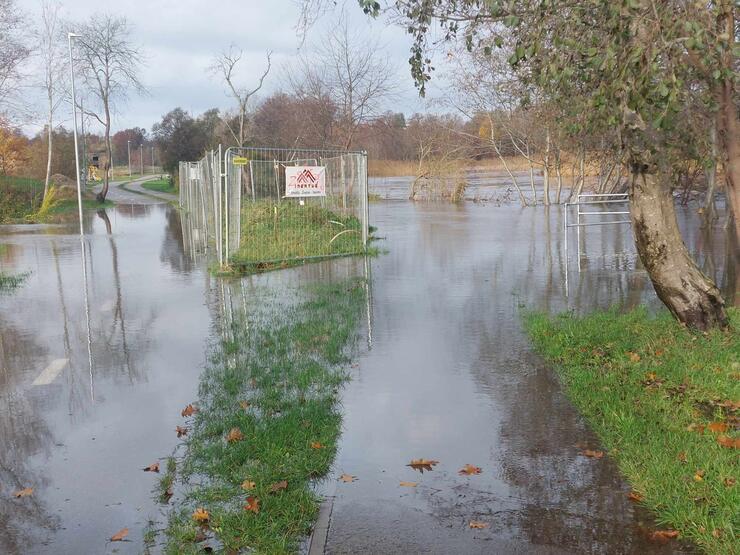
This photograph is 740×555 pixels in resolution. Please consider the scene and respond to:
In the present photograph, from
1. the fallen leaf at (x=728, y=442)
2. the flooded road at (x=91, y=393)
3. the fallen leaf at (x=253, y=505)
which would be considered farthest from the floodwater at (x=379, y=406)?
the fallen leaf at (x=728, y=442)

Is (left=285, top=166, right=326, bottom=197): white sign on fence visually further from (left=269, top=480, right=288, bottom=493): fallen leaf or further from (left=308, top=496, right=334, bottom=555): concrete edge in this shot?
(left=308, top=496, right=334, bottom=555): concrete edge

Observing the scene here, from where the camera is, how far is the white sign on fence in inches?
625

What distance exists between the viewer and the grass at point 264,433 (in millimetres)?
4465

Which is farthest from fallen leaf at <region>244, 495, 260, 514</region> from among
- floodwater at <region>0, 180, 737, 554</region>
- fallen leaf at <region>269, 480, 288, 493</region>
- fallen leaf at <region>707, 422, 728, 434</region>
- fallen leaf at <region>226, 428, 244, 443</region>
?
fallen leaf at <region>707, 422, 728, 434</region>

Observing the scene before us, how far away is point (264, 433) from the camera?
586 centimetres

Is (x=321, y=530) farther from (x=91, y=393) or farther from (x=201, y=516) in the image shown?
(x=91, y=393)

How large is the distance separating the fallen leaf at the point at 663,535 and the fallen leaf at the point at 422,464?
1.48 m

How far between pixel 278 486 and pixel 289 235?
1231 centimetres

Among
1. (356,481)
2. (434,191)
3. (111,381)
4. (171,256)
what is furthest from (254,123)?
(356,481)

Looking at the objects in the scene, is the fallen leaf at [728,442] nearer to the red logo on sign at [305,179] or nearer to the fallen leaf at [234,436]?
the fallen leaf at [234,436]

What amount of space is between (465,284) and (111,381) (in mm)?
6541

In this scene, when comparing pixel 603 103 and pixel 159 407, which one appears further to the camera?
pixel 603 103

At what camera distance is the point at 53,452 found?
5.73 m

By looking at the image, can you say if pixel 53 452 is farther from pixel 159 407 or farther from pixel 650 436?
pixel 650 436
